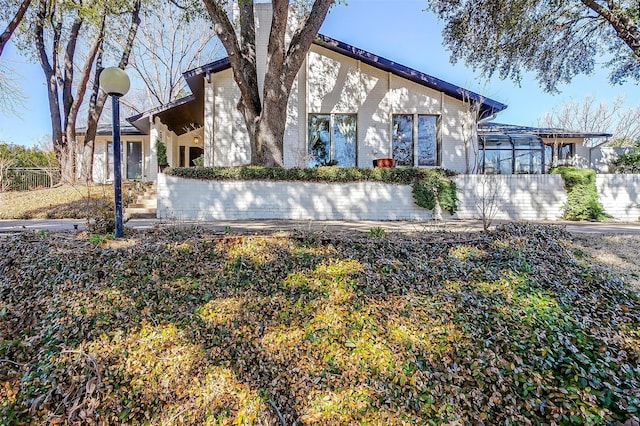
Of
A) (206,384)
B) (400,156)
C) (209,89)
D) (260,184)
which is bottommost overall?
(206,384)

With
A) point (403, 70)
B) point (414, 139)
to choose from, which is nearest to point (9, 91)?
point (403, 70)

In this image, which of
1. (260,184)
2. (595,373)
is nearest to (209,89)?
(260,184)

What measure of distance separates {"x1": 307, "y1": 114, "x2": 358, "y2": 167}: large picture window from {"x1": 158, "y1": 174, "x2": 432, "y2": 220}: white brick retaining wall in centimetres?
325

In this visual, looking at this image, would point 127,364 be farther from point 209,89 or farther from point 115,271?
point 209,89

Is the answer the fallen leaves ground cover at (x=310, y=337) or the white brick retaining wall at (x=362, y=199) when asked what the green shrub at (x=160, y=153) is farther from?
the fallen leaves ground cover at (x=310, y=337)

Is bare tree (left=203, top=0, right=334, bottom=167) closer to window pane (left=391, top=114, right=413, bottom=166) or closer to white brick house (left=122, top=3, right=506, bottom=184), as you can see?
white brick house (left=122, top=3, right=506, bottom=184)

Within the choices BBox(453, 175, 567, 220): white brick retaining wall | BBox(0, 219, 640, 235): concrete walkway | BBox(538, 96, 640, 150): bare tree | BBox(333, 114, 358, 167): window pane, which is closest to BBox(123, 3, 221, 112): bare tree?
BBox(333, 114, 358, 167): window pane

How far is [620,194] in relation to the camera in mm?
8953

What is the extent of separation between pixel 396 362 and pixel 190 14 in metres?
12.9

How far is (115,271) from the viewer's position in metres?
3.45

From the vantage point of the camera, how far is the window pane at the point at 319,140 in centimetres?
1170

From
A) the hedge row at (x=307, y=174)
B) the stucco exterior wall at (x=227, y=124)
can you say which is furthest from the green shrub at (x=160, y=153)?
the hedge row at (x=307, y=174)

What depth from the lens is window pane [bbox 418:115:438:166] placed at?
12.0 meters

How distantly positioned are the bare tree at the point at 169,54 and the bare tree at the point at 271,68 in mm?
17037
